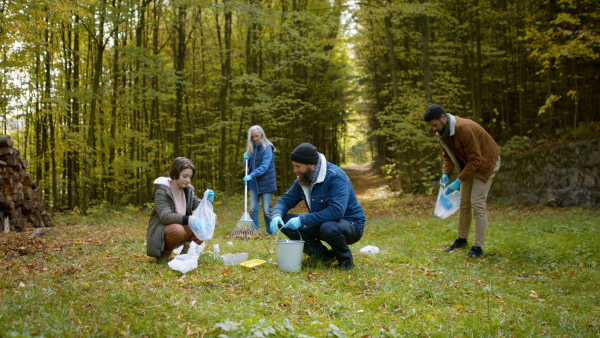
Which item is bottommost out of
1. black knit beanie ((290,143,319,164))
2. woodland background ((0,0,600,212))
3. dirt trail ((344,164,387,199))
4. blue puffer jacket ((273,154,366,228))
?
dirt trail ((344,164,387,199))

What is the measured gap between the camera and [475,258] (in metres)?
6.07

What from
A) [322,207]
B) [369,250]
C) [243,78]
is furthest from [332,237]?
[243,78]

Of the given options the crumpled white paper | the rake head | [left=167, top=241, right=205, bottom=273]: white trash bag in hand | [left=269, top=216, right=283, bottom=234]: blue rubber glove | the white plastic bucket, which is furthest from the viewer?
the rake head

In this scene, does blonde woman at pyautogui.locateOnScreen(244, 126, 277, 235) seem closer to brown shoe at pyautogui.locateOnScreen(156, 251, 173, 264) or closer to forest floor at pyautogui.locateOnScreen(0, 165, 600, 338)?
forest floor at pyautogui.locateOnScreen(0, 165, 600, 338)

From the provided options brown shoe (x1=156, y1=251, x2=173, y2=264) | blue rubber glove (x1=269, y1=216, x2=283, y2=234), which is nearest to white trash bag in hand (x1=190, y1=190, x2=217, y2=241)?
brown shoe (x1=156, y1=251, x2=173, y2=264)

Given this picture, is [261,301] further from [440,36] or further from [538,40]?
[440,36]

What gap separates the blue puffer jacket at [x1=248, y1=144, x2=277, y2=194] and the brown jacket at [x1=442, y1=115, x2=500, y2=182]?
3273mm

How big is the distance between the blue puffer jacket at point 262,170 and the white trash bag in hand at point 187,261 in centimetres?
332

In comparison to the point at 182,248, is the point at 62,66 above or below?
above

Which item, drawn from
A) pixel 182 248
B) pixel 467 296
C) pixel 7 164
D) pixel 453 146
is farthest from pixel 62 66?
pixel 467 296

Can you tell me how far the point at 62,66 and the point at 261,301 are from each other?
14.7 meters

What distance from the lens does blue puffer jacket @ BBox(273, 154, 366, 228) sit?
181 inches

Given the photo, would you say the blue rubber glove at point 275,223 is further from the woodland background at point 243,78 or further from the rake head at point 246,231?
the woodland background at point 243,78

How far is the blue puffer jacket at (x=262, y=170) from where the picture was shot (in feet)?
26.0
